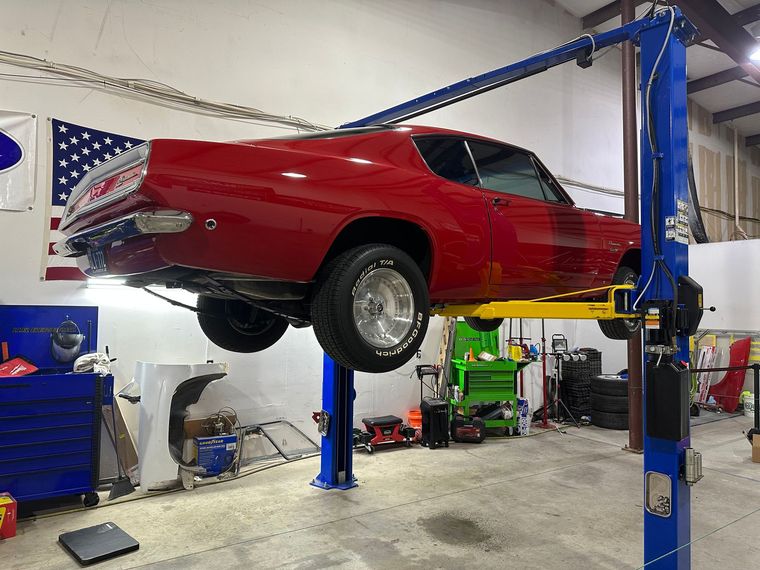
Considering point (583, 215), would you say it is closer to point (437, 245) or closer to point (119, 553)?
point (437, 245)

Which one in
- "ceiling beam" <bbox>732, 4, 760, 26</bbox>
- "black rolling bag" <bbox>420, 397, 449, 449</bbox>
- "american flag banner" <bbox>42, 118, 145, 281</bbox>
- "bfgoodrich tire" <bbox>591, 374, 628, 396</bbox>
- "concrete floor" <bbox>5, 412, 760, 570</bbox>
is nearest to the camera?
A: "concrete floor" <bbox>5, 412, 760, 570</bbox>

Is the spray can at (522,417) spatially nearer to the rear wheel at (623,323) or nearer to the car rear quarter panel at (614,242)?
the rear wheel at (623,323)

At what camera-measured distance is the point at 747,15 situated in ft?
26.3

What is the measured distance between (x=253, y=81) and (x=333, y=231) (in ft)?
13.9

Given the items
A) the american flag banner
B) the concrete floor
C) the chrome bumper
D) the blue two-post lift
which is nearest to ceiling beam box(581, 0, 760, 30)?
the blue two-post lift

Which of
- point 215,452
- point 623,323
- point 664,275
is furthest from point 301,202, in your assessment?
point 215,452

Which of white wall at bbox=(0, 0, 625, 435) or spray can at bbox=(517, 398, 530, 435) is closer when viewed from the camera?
white wall at bbox=(0, 0, 625, 435)

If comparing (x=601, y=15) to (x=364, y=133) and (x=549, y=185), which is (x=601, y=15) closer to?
(x=549, y=185)

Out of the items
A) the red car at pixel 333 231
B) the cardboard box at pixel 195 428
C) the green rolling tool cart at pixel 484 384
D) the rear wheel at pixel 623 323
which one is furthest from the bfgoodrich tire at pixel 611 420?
the cardboard box at pixel 195 428

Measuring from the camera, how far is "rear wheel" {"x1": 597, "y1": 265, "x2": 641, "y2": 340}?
12.3 feet

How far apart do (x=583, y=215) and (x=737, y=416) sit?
7225 mm

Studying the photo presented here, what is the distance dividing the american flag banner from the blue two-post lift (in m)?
4.10

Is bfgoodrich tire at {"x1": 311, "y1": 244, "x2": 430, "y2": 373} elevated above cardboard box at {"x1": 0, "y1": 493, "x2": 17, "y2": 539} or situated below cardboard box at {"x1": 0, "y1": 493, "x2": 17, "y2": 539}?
above

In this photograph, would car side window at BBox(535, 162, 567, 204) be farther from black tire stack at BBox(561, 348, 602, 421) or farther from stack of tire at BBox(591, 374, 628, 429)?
black tire stack at BBox(561, 348, 602, 421)
